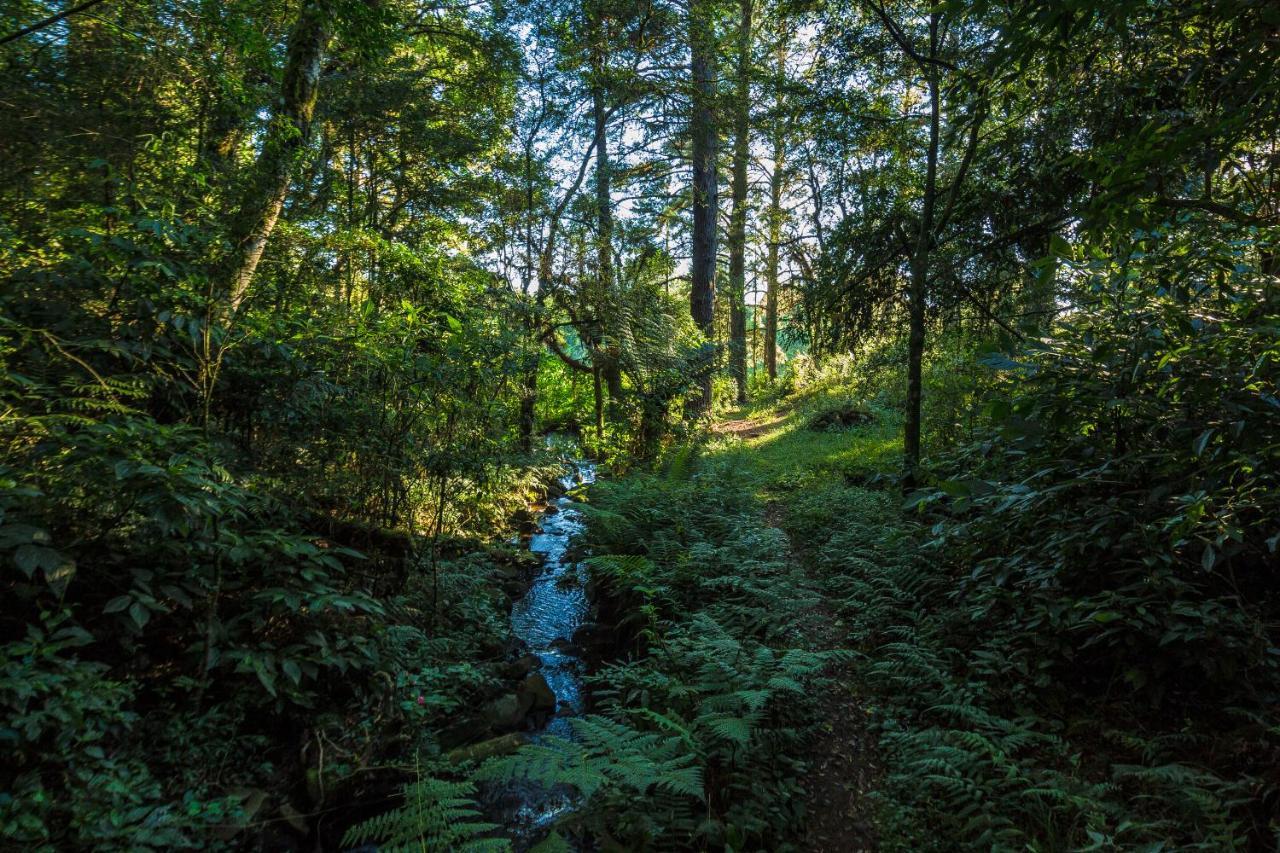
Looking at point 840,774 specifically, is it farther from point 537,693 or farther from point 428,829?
point 537,693

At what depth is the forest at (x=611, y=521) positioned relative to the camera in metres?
2.78

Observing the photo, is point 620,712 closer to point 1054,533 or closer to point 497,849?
point 497,849

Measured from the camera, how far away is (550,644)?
606 cm

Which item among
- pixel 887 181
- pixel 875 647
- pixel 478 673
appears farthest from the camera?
pixel 887 181

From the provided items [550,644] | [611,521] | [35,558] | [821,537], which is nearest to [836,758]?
[550,644]

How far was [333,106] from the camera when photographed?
8422 mm

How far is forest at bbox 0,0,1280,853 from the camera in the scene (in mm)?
2781

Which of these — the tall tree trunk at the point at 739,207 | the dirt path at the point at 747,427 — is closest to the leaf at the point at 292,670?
the tall tree trunk at the point at 739,207

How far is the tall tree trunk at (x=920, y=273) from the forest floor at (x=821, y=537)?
1280 millimetres

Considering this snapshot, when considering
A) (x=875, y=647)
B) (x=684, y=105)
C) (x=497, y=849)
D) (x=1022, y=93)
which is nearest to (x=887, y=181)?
(x=1022, y=93)

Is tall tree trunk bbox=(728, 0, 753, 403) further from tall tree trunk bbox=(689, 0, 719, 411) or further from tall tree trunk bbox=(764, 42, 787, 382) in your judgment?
tall tree trunk bbox=(764, 42, 787, 382)

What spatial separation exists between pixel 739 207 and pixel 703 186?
4084 millimetres

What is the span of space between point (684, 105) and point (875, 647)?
12038 millimetres

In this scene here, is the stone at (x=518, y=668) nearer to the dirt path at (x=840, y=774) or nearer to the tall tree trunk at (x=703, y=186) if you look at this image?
the dirt path at (x=840, y=774)
